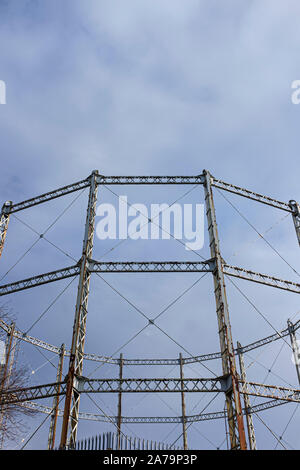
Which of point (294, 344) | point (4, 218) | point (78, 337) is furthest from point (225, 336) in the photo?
point (4, 218)

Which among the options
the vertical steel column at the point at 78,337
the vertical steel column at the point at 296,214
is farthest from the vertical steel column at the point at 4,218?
the vertical steel column at the point at 296,214

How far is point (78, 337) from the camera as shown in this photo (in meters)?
13.7

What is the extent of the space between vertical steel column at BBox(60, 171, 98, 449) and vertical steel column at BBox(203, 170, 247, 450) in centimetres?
504

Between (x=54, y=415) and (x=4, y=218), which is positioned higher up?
(x=4, y=218)

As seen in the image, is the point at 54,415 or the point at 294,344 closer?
the point at 294,344

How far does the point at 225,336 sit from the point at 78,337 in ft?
17.3

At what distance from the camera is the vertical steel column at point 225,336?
12141 millimetres

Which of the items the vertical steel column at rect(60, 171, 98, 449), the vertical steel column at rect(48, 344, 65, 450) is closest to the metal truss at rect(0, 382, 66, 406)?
the vertical steel column at rect(60, 171, 98, 449)

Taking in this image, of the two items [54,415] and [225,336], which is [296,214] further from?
[54,415]

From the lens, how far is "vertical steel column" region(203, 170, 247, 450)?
478 inches

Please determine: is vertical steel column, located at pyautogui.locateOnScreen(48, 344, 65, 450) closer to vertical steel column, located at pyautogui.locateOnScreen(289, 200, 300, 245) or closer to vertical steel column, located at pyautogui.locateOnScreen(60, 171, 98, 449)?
vertical steel column, located at pyautogui.locateOnScreen(60, 171, 98, 449)

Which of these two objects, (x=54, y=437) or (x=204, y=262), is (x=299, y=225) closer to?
(x=204, y=262)

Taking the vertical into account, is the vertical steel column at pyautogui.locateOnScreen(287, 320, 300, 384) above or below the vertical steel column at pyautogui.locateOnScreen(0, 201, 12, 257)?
below
